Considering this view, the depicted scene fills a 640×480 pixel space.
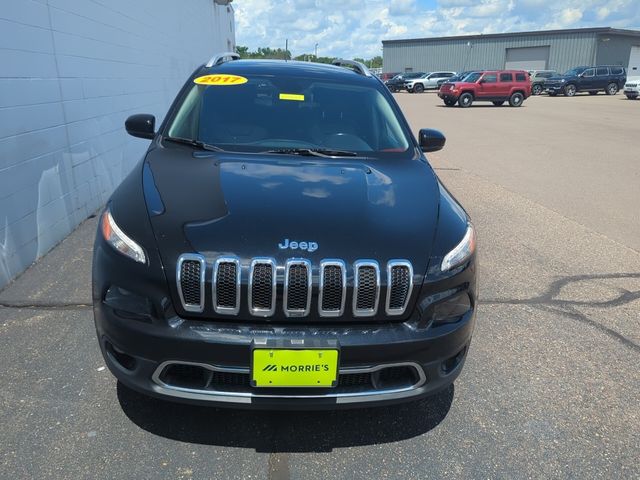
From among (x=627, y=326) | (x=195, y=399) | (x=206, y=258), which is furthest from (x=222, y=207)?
(x=627, y=326)

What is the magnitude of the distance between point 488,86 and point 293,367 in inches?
1174

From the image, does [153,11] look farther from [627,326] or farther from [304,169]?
[627,326]

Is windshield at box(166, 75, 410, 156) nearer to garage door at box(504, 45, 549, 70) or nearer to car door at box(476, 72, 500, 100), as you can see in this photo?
car door at box(476, 72, 500, 100)

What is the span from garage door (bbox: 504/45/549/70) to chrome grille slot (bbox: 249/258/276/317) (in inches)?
2444

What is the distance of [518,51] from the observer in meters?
58.3

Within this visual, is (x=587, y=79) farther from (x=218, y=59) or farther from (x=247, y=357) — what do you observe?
(x=247, y=357)

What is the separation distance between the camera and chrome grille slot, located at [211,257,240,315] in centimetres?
223

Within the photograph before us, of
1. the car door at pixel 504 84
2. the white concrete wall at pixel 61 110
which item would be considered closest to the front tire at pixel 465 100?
the car door at pixel 504 84

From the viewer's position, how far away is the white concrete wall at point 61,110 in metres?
4.47

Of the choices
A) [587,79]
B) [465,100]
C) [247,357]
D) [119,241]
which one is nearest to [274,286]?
[247,357]

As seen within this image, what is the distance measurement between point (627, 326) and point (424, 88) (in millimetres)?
44936

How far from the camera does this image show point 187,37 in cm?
1408

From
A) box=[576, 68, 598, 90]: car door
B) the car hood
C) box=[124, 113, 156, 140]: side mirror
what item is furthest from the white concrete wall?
box=[576, 68, 598, 90]: car door

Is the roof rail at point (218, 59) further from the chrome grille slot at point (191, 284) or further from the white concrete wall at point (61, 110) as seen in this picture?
the chrome grille slot at point (191, 284)
